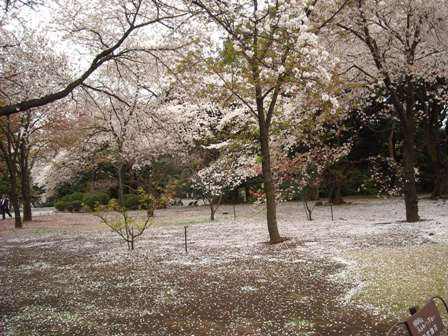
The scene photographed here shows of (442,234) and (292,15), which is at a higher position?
(292,15)

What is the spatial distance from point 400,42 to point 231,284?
14316 mm

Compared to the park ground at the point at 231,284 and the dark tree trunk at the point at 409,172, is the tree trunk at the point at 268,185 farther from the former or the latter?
the dark tree trunk at the point at 409,172

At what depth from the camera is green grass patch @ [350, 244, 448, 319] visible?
753 centimetres

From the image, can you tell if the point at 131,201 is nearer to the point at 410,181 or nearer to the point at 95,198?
the point at 95,198

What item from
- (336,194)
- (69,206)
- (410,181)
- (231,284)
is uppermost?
(410,181)

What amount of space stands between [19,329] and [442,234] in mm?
12591

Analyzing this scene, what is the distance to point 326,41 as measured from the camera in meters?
17.5

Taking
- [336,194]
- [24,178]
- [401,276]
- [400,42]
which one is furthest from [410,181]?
[24,178]

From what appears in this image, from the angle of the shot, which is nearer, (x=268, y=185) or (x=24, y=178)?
(x=268, y=185)

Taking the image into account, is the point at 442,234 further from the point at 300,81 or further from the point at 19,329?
the point at 19,329

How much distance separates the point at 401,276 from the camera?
9125 millimetres

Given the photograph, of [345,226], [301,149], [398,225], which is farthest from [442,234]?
[301,149]

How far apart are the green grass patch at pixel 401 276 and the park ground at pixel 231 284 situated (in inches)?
0.9

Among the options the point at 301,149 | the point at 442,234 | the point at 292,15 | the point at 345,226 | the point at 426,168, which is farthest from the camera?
the point at 426,168
